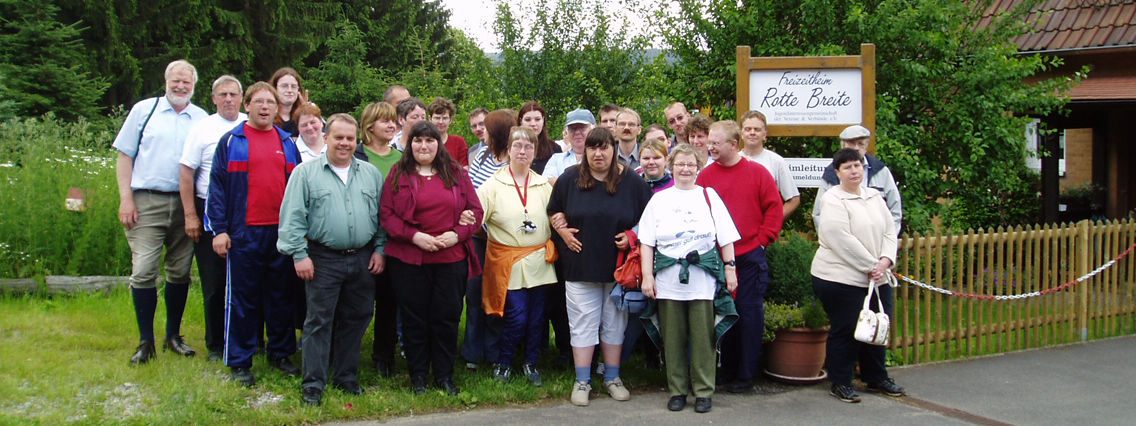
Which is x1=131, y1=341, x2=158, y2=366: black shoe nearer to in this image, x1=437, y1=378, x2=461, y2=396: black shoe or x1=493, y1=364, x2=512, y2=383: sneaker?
x1=437, y1=378, x2=461, y2=396: black shoe

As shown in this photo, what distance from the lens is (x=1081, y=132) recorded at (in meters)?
14.8

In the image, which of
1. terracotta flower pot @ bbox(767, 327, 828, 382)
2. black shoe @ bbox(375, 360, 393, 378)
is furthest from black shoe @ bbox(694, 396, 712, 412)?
black shoe @ bbox(375, 360, 393, 378)

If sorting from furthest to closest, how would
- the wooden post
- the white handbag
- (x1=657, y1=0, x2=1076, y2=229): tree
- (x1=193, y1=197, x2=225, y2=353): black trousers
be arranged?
1. (x1=657, y1=0, x2=1076, y2=229): tree
2. the wooden post
3. (x1=193, y1=197, x2=225, y2=353): black trousers
4. the white handbag

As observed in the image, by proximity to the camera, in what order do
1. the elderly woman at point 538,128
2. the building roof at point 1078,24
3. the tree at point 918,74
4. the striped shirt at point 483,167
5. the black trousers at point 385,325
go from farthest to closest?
the building roof at point 1078,24
the tree at point 918,74
the elderly woman at point 538,128
the striped shirt at point 483,167
the black trousers at point 385,325

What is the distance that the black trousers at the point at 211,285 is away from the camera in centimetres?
581

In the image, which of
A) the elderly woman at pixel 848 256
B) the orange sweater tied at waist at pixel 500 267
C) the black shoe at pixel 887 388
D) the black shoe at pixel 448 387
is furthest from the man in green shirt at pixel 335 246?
the black shoe at pixel 887 388

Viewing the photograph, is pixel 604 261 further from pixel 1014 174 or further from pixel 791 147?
pixel 1014 174

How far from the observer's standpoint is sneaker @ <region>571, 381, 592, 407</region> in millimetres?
5613

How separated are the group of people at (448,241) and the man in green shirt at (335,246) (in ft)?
0.04

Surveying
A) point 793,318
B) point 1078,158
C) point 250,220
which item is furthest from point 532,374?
point 1078,158

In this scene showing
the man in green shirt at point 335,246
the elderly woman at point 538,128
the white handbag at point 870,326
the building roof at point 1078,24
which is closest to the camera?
the man in green shirt at point 335,246

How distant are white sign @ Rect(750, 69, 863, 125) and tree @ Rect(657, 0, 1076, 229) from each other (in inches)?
55.2

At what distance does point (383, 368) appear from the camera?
6000 millimetres

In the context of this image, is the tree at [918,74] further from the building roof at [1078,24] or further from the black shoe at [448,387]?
the black shoe at [448,387]
